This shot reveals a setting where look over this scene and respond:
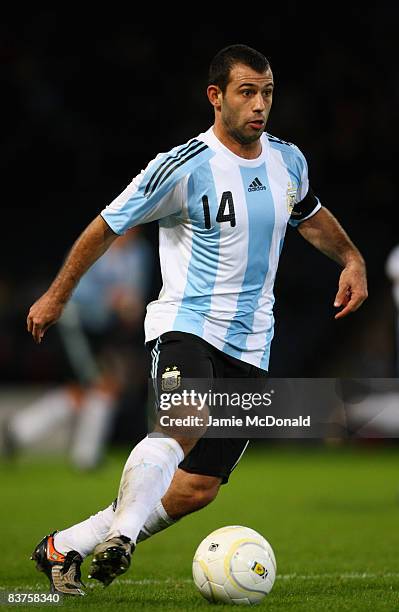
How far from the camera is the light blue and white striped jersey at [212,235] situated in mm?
4582

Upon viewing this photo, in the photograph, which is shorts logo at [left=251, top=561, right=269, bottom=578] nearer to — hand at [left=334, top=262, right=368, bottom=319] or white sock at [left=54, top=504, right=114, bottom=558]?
white sock at [left=54, top=504, right=114, bottom=558]

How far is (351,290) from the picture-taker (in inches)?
195

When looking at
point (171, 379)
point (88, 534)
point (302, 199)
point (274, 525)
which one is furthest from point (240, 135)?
point (274, 525)

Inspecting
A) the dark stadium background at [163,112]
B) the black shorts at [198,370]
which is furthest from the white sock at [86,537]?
the dark stadium background at [163,112]

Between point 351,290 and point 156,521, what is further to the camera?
point 351,290

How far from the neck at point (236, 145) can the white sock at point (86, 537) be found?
5.01 feet

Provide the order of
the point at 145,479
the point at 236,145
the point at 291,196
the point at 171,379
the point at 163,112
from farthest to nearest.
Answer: the point at 163,112
the point at 291,196
the point at 236,145
the point at 171,379
the point at 145,479

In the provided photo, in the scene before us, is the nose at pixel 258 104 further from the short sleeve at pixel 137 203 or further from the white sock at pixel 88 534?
the white sock at pixel 88 534

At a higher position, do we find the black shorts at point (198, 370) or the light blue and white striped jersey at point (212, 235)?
the light blue and white striped jersey at point (212, 235)

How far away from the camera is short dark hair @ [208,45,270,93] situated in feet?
15.4

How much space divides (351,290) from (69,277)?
3.97 ft

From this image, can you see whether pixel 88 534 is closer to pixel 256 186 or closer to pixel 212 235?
pixel 212 235

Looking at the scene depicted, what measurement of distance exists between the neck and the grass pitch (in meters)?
1.75

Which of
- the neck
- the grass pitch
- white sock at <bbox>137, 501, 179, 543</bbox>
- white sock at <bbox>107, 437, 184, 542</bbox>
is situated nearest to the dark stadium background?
the grass pitch
